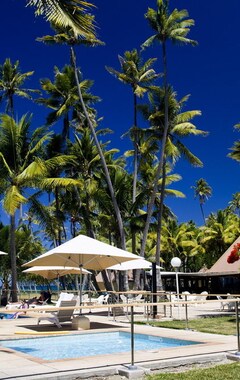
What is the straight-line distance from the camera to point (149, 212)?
26.2 metres

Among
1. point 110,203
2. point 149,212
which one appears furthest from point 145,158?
point 149,212

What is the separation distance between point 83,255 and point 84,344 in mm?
3986

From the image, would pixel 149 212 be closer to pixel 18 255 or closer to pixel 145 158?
pixel 145 158

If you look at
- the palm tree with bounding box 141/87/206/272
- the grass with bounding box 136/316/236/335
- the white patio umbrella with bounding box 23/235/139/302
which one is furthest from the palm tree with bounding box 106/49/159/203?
the grass with bounding box 136/316/236/335

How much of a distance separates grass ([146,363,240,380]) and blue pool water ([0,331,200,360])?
263 cm

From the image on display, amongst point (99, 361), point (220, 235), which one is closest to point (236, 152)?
point (99, 361)

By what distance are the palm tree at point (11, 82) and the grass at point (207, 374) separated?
24.6 meters

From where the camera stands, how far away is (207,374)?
21.7ft

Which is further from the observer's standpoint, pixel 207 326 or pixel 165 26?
Result: pixel 165 26

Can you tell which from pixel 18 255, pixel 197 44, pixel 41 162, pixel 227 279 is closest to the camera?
pixel 41 162

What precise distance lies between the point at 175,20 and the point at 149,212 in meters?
11.4

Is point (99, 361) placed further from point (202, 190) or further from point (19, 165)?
point (202, 190)

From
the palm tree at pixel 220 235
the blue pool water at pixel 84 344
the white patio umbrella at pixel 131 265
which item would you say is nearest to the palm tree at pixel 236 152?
the white patio umbrella at pixel 131 265

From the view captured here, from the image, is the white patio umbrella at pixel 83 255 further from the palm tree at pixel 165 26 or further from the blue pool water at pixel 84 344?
the palm tree at pixel 165 26
